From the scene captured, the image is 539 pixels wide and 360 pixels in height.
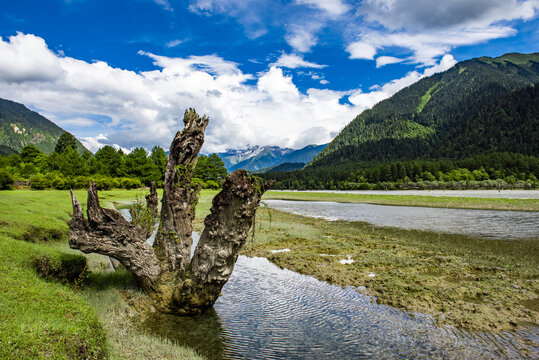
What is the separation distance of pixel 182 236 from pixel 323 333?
569 centimetres

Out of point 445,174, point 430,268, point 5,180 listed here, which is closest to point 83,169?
point 5,180

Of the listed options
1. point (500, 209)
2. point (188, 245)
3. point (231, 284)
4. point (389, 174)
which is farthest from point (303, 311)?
point (389, 174)

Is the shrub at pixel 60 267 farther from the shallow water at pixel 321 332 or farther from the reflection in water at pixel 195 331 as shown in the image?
the shallow water at pixel 321 332

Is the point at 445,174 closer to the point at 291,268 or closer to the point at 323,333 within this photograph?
the point at 291,268

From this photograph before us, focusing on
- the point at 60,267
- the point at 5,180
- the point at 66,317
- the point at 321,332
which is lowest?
the point at 321,332

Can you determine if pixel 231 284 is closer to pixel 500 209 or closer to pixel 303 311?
pixel 303 311

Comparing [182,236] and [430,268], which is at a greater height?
[182,236]

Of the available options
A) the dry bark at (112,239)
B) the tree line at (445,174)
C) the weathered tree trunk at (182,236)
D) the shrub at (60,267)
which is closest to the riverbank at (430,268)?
the weathered tree trunk at (182,236)

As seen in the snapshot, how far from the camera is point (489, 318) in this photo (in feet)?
31.7

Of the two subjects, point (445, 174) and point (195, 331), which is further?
point (445, 174)

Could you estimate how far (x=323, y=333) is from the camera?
29.8 feet

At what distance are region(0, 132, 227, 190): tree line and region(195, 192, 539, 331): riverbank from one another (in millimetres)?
46536

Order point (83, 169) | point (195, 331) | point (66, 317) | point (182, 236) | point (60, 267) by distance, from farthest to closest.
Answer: point (83, 169) → point (182, 236) → point (60, 267) → point (195, 331) → point (66, 317)

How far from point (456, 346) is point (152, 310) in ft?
30.7
